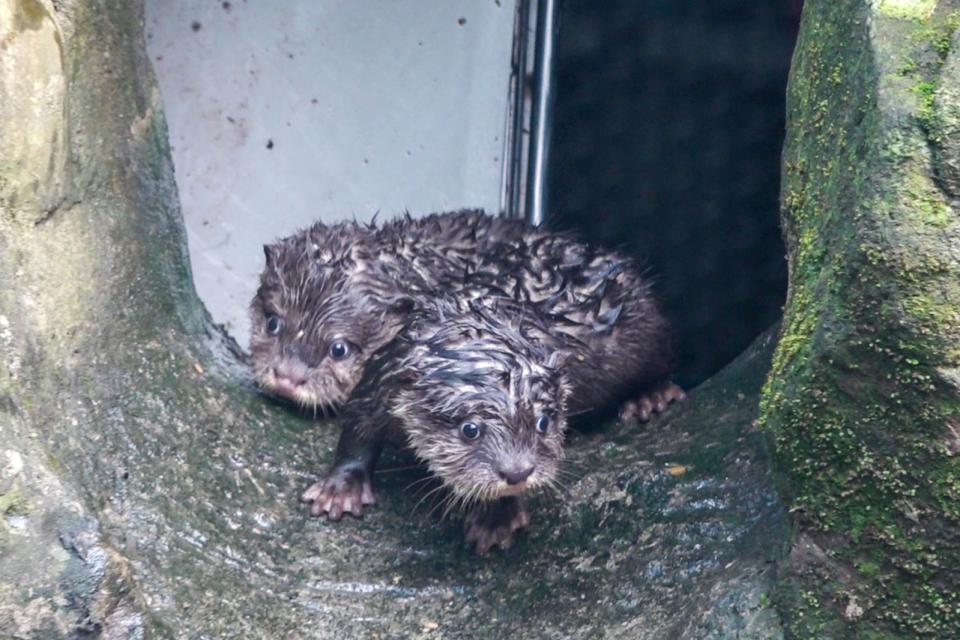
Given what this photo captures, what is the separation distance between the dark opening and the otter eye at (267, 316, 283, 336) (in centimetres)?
143

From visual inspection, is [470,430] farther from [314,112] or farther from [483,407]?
[314,112]

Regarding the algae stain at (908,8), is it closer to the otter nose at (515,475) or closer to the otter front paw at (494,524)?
the otter nose at (515,475)

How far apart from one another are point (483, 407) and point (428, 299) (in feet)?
2.00

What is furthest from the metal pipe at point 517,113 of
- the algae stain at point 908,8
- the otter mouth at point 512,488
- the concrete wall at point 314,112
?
the algae stain at point 908,8

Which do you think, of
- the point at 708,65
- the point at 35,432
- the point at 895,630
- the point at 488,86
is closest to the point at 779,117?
the point at 708,65

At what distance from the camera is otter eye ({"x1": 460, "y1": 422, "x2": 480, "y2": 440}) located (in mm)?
3445

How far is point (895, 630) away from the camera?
251 centimetres

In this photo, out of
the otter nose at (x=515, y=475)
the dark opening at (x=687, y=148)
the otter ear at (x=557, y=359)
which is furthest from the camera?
the dark opening at (x=687, y=148)

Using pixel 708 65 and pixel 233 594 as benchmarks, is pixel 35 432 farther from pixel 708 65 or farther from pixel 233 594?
pixel 708 65

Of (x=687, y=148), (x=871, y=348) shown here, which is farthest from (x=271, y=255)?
(x=871, y=348)

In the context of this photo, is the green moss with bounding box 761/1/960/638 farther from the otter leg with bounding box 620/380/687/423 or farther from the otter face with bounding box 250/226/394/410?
the otter face with bounding box 250/226/394/410

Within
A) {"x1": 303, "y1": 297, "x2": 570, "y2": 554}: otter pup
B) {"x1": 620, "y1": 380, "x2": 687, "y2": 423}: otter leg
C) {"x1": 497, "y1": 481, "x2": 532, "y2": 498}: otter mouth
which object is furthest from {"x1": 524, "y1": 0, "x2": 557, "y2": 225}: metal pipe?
{"x1": 497, "y1": 481, "x2": 532, "y2": 498}: otter mouth

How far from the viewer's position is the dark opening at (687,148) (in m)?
4.98

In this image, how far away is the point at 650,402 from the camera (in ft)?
14.0
